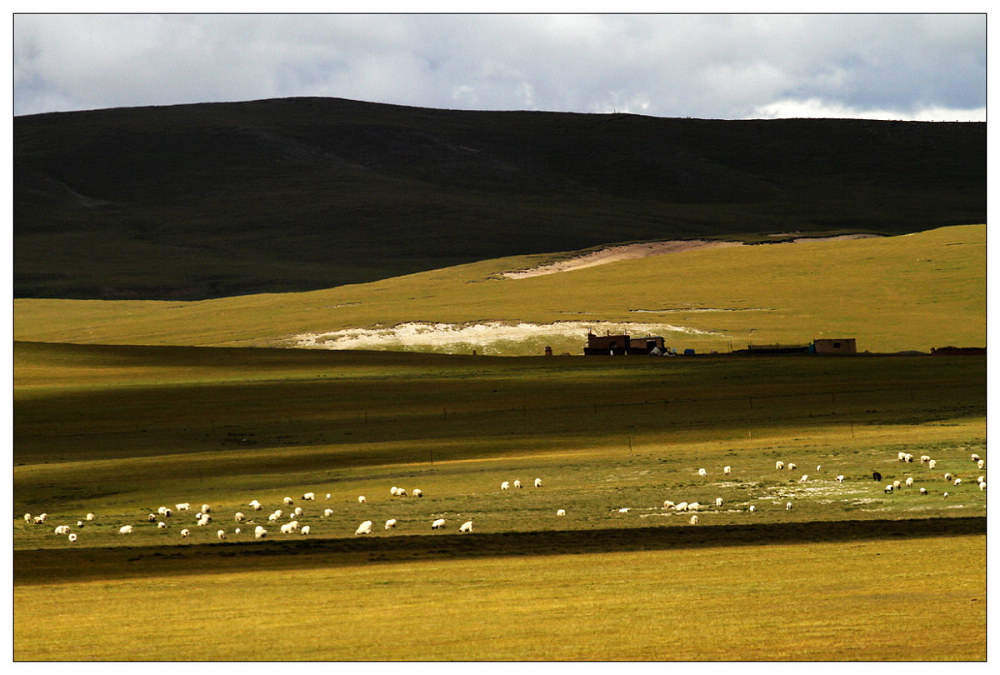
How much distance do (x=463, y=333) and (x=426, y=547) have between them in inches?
1949

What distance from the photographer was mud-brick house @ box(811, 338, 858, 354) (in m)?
60.8

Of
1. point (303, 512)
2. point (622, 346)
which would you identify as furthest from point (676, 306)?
point (303, 512)

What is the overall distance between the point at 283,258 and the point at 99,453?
12084cm

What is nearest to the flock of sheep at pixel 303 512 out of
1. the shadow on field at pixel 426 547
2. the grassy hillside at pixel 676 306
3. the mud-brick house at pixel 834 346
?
the shadow on field at pixel 426 547

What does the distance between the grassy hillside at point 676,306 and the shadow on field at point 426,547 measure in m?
43.5

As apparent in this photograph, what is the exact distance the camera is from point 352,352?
6506cm

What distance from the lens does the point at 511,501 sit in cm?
2506

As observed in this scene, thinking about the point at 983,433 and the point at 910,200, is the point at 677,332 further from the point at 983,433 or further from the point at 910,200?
the point at 910,200

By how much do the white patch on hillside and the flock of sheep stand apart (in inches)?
1527

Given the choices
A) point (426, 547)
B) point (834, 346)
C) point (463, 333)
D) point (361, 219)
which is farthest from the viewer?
point (361, 219)

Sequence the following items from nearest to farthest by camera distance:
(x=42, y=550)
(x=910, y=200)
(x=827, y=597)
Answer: (x=827, y=597) → (x=42, y=550) → (x=910, y=200)

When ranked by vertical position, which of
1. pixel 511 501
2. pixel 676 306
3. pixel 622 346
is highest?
pixel 676 306

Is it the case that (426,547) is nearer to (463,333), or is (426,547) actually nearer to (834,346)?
(834,346)
